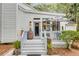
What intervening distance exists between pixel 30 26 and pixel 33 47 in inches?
15.1

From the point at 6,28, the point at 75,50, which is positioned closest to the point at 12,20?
the point at 6,28

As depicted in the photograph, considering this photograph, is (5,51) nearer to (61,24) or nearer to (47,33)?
(47,33)

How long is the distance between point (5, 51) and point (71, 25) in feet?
4.12

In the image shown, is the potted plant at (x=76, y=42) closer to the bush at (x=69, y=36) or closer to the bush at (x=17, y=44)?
the bush at (x=69, y=36)

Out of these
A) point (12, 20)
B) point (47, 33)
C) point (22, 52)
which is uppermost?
point (12, 20)

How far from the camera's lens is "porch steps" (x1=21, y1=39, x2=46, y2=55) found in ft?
11.3

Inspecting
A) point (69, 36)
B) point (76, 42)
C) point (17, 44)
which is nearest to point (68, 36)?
point (69, 36)

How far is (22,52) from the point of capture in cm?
348

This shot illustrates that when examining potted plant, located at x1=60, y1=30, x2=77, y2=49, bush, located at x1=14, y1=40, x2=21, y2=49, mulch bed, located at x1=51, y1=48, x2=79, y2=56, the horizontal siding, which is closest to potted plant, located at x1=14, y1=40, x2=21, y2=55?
bush, located at x1=14, y1=40, x2=21, y2=49

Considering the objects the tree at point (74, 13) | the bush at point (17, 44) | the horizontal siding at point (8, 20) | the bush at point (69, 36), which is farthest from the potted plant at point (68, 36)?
the horizontal siding at point (8, 20)

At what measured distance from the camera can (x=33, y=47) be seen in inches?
137

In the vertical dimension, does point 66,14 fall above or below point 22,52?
above

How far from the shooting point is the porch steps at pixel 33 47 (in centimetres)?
345

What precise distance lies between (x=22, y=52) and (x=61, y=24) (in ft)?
2.81
